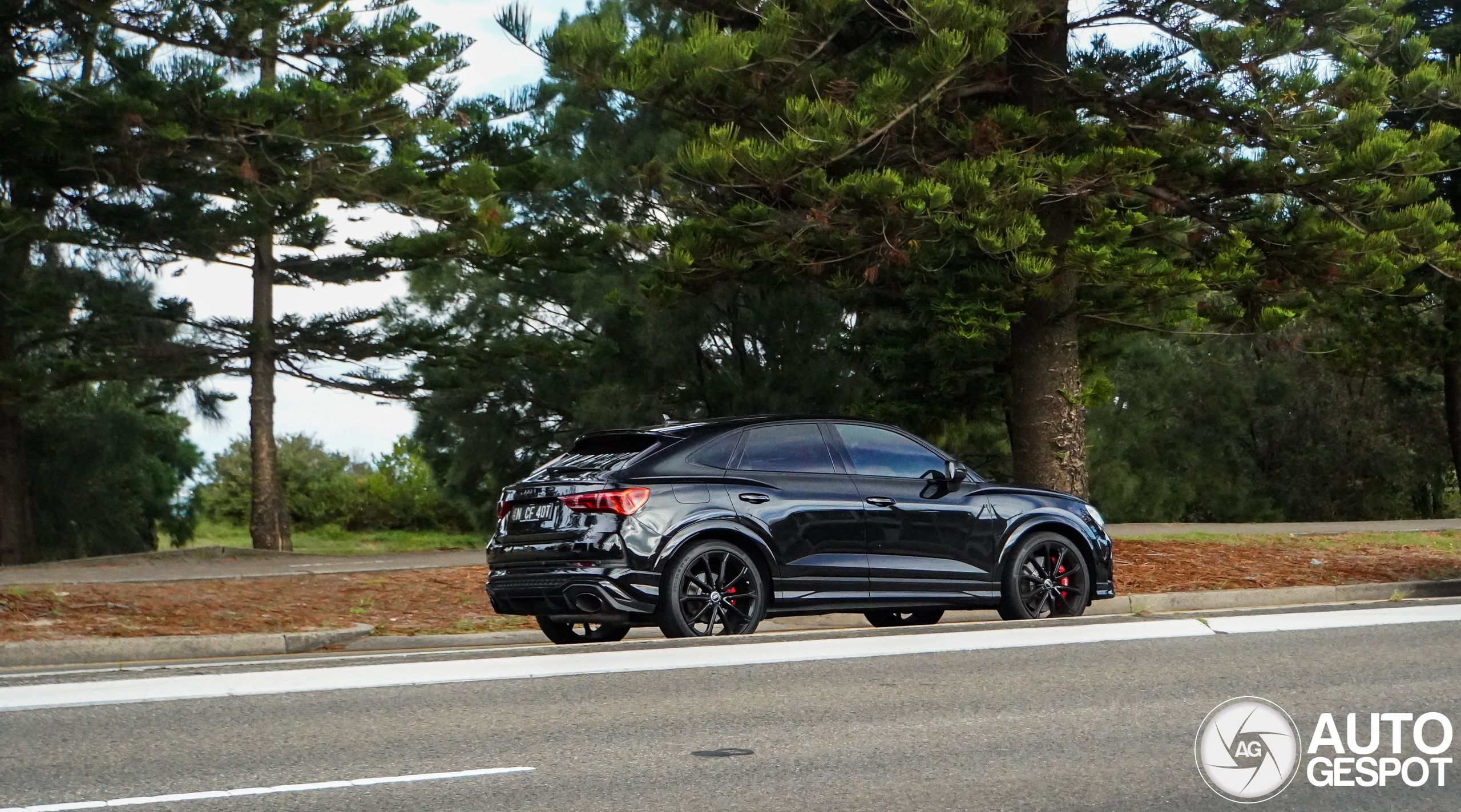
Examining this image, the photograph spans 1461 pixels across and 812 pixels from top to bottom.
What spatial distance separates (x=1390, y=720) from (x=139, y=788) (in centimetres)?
543

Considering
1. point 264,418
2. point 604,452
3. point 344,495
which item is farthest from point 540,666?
point 344,495

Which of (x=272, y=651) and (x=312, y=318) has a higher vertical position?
(x=312, y=318)

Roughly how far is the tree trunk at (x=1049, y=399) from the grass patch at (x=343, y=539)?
18.4m

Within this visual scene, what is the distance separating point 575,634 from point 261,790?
224 inches

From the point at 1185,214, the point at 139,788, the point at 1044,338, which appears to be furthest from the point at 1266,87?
the point at 139,788

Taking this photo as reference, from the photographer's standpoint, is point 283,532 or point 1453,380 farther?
point 1453,380

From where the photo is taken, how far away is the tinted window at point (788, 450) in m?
10.8

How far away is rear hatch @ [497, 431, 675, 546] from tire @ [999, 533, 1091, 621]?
2.84 meters

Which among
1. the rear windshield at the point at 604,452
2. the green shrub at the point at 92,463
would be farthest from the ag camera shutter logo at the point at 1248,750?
the green shrub at the point at 92,463

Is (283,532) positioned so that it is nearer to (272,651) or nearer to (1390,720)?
(272,651)

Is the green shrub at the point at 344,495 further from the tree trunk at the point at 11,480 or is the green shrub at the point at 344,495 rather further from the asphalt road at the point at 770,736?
the asphalt road at the point at 770,736

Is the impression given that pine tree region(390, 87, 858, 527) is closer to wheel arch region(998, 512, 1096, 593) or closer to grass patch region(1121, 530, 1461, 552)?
grass patch region(1121, 530, 1461, 552)

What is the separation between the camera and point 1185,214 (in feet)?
63.4

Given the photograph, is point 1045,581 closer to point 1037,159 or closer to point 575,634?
point 575,634
